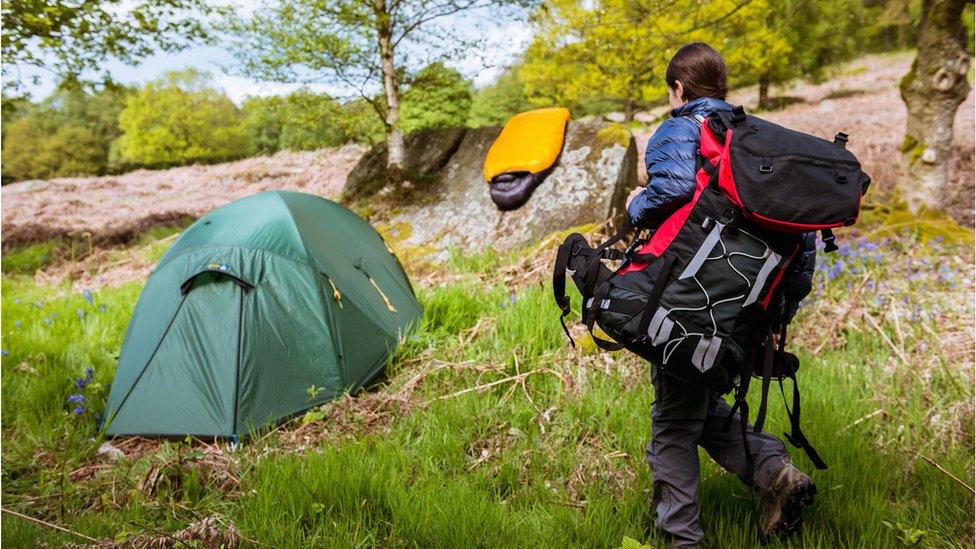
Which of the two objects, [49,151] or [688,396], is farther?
[49,151]

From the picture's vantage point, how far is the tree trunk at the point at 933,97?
256 inches

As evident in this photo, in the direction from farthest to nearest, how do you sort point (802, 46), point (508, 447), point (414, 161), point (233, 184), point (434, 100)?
1. point (802, 46)
2. point (233, 184)
3. point (434, 100)
4. point (414, 161)
5. point (508, 447)

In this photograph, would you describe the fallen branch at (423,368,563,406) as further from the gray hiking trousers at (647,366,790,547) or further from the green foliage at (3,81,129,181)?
the green foliage at (3,81,129,181)

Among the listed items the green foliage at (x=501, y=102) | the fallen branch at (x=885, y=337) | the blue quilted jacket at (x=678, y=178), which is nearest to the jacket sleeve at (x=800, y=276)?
the blue quilted jacket at (x=678, y=178)

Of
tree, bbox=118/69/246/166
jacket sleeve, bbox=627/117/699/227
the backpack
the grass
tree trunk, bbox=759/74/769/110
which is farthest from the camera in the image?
tree, bbox=118/69/246/166

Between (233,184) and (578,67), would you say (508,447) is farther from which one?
(578,67)

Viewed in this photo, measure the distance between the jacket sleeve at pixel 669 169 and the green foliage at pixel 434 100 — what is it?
621 cm

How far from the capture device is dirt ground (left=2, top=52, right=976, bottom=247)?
34.5 ft

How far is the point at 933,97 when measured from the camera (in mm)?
6715

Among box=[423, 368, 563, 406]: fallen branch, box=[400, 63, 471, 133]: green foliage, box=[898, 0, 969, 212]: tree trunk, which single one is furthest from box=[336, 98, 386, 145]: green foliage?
box=[898, 0, 969, 212]: tree trunk

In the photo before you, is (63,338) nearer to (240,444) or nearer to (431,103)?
(240,444)

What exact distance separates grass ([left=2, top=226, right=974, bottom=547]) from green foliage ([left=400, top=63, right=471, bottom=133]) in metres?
3.80

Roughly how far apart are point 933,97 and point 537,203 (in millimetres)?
4807

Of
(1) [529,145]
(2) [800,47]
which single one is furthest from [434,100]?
(2) [800,47]
